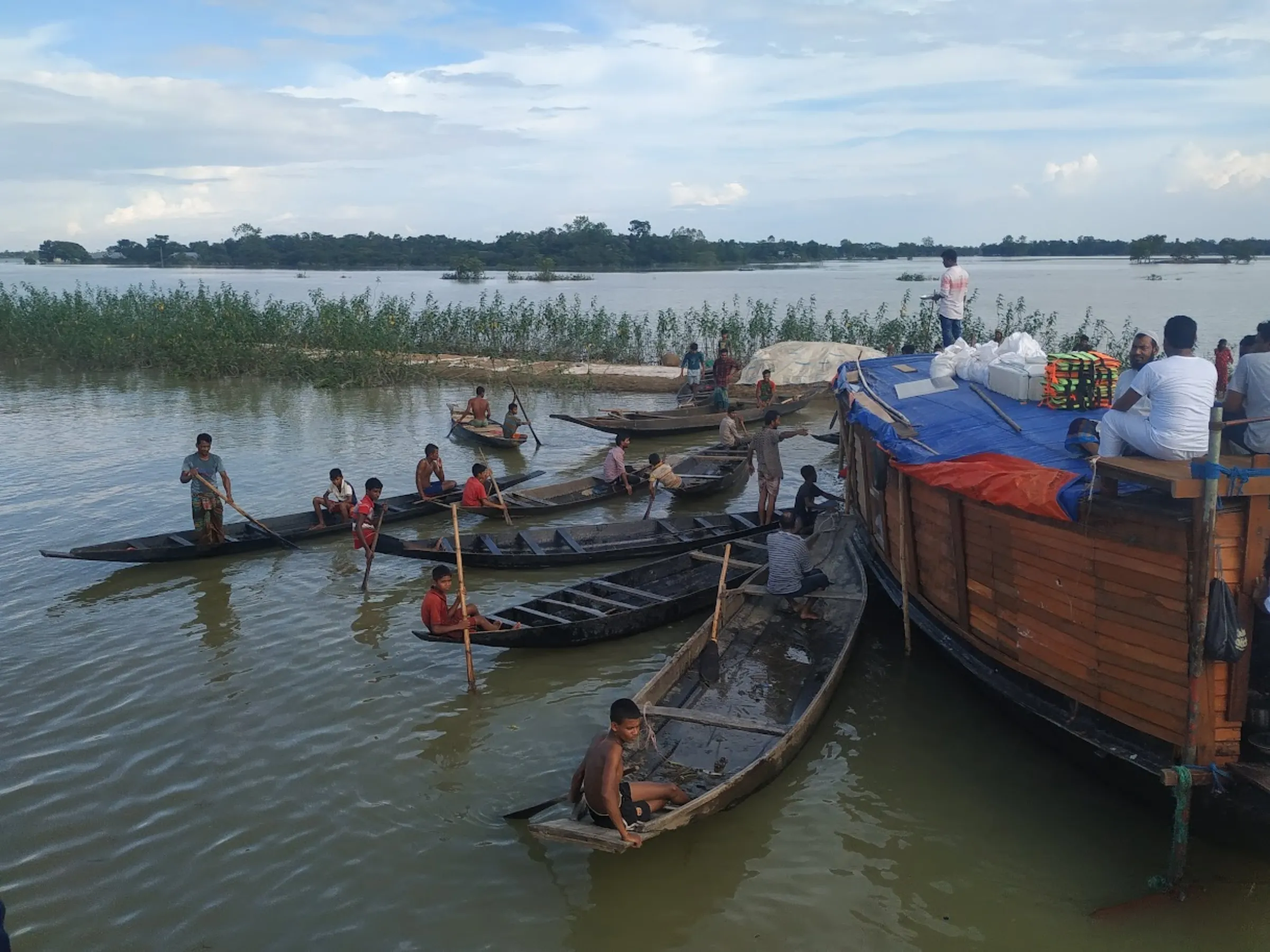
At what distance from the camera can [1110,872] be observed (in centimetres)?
588

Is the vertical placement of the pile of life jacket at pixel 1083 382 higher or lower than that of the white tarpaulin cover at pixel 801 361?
higher

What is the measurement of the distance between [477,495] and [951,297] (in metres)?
7.55

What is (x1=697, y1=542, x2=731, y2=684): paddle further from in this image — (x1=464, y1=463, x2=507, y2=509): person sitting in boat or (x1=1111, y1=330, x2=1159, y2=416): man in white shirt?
(x1=464, y1=463, x2=507, y2=509): person sitting in boat

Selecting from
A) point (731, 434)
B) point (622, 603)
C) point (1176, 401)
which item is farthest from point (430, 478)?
point (1176, 401)

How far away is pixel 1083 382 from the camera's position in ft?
26.2

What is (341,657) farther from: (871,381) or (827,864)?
(871,381)

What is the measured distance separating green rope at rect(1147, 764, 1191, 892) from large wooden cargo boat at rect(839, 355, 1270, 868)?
0.04 metres

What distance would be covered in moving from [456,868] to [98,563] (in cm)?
872

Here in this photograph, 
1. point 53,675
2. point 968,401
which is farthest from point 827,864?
point 53,675

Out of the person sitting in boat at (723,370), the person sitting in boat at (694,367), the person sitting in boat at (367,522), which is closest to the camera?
the person sitting in boat at (367,522)

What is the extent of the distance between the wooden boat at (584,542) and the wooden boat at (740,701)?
2.36 metres

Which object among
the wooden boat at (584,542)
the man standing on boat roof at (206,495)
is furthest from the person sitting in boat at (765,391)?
the man standing on boat roof at (206,495)

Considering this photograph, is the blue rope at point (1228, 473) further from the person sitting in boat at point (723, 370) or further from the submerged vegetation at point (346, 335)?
the submerged vegetation at point (346, 335)

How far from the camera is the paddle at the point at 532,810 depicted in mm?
6023
